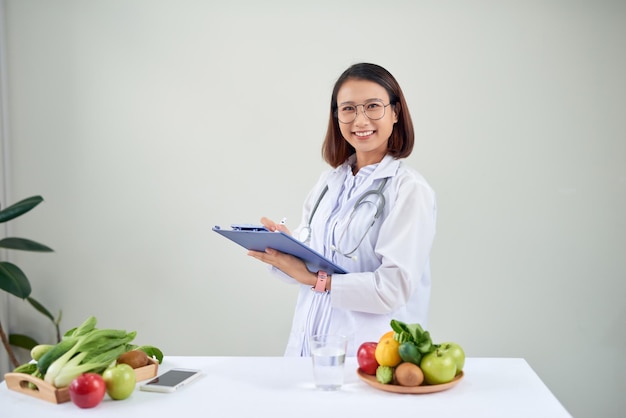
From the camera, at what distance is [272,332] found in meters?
3.73

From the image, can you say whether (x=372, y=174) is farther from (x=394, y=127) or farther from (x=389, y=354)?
(x=389, y=354)

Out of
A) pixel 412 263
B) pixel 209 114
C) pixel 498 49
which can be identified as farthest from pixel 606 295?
pixel 209 114

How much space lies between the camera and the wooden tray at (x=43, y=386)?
1.58 m

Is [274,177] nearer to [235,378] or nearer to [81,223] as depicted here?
[81,223]

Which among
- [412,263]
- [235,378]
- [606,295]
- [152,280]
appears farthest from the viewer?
[152,280]

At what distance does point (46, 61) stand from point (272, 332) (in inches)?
81.7

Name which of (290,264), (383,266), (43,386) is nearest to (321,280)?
(290,264)

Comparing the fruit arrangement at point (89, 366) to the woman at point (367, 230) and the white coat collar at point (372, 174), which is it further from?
the white coat collar at point (372, 174)

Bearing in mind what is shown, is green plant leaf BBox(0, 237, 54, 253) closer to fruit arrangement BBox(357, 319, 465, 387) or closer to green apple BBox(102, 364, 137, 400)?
green apple BBox(102, 364, 137, 400)

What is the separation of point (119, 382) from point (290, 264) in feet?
2.80

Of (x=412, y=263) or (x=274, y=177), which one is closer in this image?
(x=412, y=263)

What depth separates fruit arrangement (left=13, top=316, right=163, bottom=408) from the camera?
5.00 ft

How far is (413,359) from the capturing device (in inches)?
63.5

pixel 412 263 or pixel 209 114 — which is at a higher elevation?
pixel 209 114
